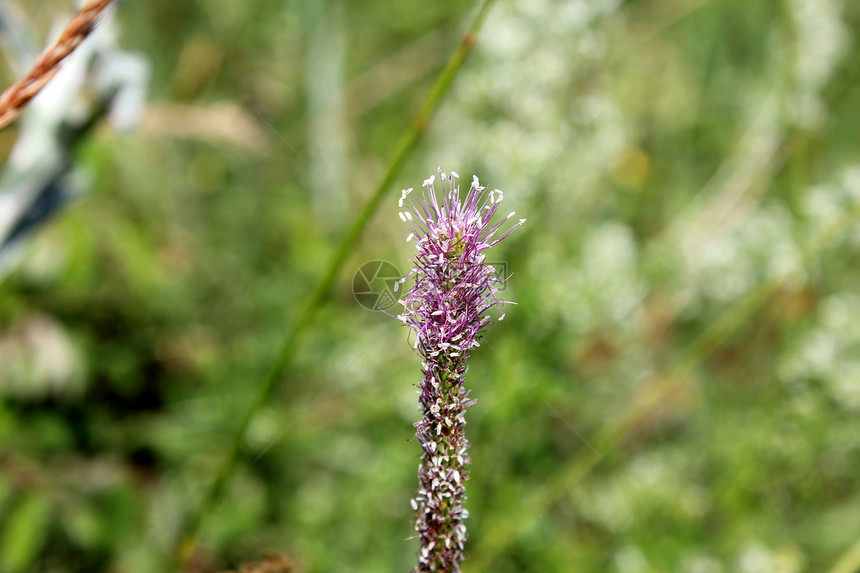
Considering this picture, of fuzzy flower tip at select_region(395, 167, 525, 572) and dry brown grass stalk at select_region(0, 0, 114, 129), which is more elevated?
dry brown grass stalk at select_region(0, 0, 114, 129)

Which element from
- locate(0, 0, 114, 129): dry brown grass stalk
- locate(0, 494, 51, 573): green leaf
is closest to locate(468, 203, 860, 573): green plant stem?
locate(0, 494, 51, 573): green leaf

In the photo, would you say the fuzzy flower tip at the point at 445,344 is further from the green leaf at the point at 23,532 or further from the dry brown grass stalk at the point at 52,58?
the green leaf at the point at 23,532

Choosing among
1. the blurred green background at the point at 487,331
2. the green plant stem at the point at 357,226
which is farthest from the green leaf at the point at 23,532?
the green plant stem at the point at 357,226

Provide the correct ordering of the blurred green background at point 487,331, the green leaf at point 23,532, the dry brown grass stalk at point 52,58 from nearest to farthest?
1. the dry brown grass stalk at point 52,58
2. the green leaf at point 23,532
3. the blurred green background at point 487,331

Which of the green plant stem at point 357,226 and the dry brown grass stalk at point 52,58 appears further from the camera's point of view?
the green plant stem at point 357,226

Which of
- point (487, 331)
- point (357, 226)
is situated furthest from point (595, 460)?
point (357, 226)

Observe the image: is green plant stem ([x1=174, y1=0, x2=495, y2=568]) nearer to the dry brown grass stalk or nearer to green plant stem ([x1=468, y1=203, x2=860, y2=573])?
the dry brown grass stalk
